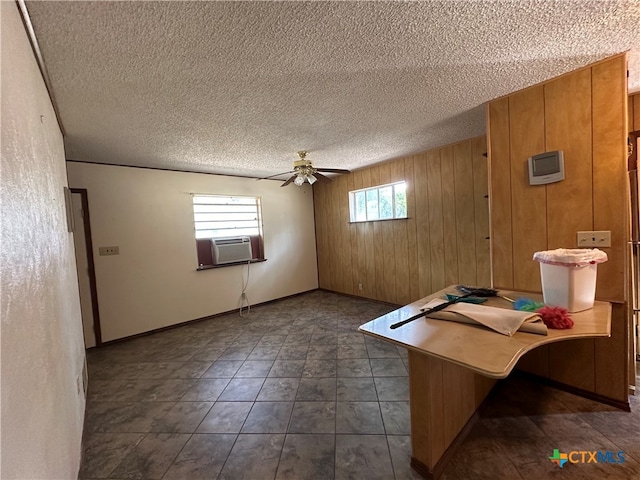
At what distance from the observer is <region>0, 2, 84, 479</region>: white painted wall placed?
71 centimetres

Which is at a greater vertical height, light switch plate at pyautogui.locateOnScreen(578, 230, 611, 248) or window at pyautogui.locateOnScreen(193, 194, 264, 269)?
window at pyautogui.locateOnScreen(193, 194, 264, 269)

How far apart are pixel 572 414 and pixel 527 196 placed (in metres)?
1.55

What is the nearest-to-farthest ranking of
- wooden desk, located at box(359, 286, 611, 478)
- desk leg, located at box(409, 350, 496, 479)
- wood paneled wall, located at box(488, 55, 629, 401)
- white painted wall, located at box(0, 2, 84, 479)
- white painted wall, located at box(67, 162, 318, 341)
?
1. white painted wall, located at box(0, 2, 84, 479)
2. wooden desk, located at box(359, 286, 611, 478)
3. desk leg, located at box(409, 350, 496, 479)
4. wood paneled wall, located at box(488, 55, 629, 401)
5. white painted wall, located at box(67, 162, 318, 341)

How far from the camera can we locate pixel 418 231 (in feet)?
12.1

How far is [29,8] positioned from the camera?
1.05m

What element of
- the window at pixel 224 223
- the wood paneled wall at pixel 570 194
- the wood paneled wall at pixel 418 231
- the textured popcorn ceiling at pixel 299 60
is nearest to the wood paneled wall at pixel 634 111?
the textured popcorn ceiling at pixel 299 60

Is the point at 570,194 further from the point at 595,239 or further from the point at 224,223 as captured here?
the point at 224,223

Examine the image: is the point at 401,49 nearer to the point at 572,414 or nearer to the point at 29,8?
the point at 29,8

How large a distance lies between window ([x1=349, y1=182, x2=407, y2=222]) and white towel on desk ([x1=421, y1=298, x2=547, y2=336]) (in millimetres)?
2652

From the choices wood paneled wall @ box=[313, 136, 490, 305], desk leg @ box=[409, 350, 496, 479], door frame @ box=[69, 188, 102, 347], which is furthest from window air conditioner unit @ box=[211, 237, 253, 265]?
desk leg @ box=[409, 350, 496, 479]

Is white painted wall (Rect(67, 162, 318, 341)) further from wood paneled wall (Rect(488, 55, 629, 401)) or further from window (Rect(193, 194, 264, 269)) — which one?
wood paneled wall (Rect(488, 55, 629, 401))

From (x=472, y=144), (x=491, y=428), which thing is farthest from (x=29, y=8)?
(x=472, y=144)

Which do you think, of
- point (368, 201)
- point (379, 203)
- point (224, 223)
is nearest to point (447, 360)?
point (379, 203)

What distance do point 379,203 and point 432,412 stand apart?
3307 mm
